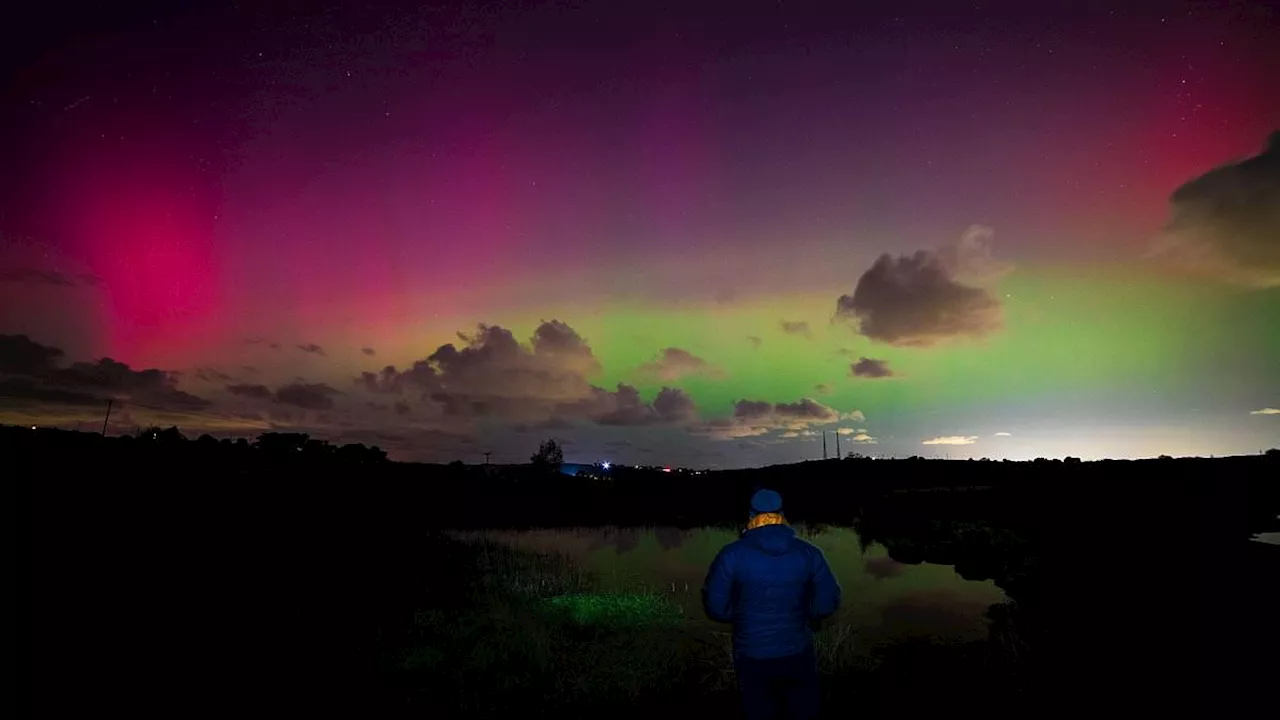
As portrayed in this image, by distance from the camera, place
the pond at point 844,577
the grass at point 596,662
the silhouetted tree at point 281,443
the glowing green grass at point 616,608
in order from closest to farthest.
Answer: the grass at point 596,662 → the glowing green grass at point 616,608 → the pond at point 844,577 → the silhouetted tree at point 281,443

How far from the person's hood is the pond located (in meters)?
11.0

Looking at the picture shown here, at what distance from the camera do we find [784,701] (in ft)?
18.2

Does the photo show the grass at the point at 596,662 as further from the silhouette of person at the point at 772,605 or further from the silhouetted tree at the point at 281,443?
the silhouetted tree at the point at 281,443

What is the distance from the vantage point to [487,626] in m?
15.4

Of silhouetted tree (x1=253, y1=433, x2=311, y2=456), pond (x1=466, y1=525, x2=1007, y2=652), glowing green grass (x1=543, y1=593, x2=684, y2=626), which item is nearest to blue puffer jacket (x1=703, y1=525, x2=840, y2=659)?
pond (x1=466, y1=525, x2=1007, y2=652)

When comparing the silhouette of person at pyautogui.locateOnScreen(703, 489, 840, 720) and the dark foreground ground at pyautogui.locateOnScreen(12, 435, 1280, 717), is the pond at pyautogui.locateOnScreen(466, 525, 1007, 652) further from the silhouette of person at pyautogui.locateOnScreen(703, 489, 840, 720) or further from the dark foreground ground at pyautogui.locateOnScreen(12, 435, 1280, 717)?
the silhouette of person at pyautogui.locateOnScreen(703, 489, 840, 720)

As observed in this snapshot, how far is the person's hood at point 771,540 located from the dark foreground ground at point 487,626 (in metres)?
6.38

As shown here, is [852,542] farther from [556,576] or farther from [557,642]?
[557,642]

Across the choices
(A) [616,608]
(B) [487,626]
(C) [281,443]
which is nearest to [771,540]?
(B) [487,626]

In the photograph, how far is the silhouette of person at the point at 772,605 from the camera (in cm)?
534

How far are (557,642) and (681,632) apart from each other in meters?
3.23

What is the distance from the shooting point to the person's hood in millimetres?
5312

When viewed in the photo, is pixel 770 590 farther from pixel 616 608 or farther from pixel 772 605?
pixel 616 608

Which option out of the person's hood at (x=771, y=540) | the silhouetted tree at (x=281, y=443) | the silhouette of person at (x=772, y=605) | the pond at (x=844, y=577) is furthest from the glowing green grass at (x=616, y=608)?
the silhouetted tree at (x=281, y=443)
